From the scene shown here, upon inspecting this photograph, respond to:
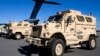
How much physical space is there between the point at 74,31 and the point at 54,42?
2570 mm

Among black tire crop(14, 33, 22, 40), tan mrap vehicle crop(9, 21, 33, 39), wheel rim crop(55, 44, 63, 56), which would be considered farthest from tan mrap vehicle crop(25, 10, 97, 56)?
black tire crop(14, 33, 22, 40)

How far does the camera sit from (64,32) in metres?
10.7

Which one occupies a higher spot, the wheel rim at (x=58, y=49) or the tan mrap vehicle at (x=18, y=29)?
the tan mrap vehicle at (x=18, y=29)

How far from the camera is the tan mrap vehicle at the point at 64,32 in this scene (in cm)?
980

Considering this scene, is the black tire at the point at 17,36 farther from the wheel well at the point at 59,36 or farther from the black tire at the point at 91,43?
the wheel well at the point at 59,36

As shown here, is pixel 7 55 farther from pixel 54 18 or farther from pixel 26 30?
pixel 26 30

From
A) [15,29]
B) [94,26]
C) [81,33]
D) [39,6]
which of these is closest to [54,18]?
[81,33]

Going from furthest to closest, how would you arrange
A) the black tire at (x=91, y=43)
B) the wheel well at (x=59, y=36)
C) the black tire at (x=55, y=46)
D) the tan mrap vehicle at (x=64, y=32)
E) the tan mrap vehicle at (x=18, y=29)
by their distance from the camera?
the tan mrap vehicle at (x=18, y=29), the black tire at (x=91, y=43), the wheel well at (x=59, y=36), the tan mrap vehicle at (x=64, y=32), the black tire at (x=55, y=46)

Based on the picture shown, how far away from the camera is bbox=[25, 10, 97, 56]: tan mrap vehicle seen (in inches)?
386

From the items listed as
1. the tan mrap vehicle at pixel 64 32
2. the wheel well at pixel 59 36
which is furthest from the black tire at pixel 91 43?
the wheel well at pixel 59 36

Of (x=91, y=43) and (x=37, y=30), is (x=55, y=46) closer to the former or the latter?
(x=37, y=30)

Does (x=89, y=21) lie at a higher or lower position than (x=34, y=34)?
higher

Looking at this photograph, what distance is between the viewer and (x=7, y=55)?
10352mm

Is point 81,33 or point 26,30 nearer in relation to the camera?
point 81,33
